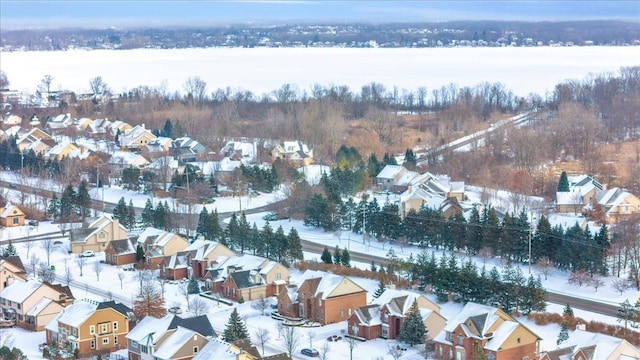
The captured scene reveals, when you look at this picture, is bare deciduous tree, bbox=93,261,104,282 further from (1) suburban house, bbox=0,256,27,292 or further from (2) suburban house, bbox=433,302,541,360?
(2) suburban house, bbox=433,302,541,360

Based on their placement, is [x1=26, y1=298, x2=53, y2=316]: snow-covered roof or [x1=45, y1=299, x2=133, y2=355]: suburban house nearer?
[x1=45, y1=299, x2=133, y2=355]: suburban house

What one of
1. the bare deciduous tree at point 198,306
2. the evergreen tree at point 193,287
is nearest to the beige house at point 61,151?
the evergreen tree at point 193,287

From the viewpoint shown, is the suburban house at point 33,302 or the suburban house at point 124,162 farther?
the suburban house at point 124,162

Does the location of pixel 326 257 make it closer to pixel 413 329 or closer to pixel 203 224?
pixel 203 224

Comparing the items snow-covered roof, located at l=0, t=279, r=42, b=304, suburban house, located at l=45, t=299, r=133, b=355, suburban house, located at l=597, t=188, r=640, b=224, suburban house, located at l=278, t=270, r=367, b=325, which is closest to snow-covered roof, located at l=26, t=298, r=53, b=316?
snow-covered roof, located at l=0, t=279, r=42, b=304

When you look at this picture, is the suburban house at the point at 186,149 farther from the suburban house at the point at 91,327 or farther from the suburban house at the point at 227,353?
the suburban house at the point at 227,353

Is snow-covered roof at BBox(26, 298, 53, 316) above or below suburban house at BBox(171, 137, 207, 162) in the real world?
above
